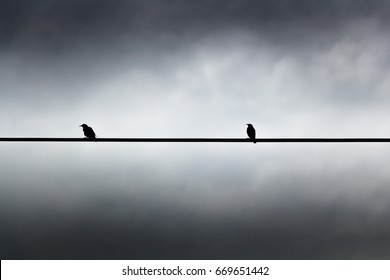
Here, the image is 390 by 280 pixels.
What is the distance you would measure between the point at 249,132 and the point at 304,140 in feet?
35.8

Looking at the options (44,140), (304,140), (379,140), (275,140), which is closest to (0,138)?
(44,140)

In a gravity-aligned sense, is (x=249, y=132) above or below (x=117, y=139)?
above

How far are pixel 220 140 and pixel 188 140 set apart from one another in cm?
63

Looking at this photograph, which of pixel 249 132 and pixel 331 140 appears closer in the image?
pixel 331 140

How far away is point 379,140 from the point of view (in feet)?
27.3
